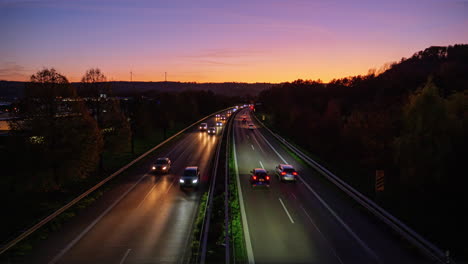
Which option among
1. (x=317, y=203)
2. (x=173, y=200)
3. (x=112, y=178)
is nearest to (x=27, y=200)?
(x=112, y=178)

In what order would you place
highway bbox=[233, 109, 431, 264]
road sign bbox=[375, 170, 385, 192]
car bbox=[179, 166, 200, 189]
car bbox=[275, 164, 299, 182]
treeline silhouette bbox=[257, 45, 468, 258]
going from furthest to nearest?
car bbox=[275, 164, 299, 182] < car bbox=[179, 166, 200, 189] < road sign bbox=[375, 170, 385, 192] < treeline silhouette bbox=[257, 45, 468, 258] < highway bbox=[233, 109, 431, 264]

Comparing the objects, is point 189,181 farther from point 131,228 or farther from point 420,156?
point 420,156

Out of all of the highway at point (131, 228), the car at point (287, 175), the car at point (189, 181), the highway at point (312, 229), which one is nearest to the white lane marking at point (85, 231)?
the highway at point (131, 228)

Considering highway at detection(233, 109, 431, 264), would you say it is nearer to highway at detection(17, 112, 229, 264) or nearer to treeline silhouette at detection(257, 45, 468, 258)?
treeline silhouette at detection(257, 45, 468, 258)

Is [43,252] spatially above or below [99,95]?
below

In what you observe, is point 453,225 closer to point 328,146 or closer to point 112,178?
point 112,178

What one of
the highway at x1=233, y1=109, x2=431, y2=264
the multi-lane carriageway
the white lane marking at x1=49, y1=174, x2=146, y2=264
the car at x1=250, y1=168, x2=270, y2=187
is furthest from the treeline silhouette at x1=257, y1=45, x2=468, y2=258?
the white lane marking at x1=49, y1=174, x2=146, y2=264
